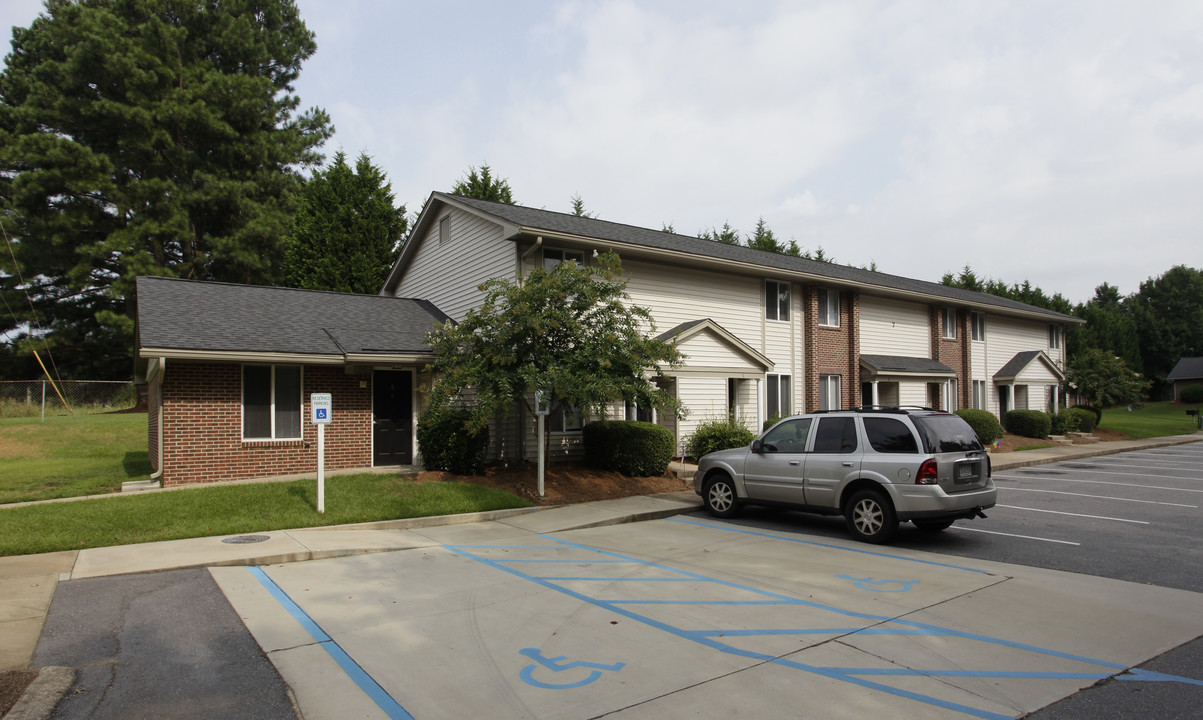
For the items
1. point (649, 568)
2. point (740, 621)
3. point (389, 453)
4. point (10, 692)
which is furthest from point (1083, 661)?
point (389, 453)

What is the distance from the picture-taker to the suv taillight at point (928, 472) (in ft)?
29.1

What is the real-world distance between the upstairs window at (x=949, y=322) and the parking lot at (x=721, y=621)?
17.9 meters

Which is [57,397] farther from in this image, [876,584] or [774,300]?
[876,584]

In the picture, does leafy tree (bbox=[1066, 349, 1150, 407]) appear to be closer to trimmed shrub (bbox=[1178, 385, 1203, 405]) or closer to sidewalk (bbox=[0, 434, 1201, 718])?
sidewalk (bbox=[0, 434, 1201, 718])

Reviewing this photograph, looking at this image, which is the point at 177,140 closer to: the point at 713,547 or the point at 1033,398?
the point at 713,547

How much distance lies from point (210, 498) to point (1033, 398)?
31299 mm

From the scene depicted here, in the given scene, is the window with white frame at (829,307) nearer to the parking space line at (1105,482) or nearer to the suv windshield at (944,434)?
the parking space line at (1105,482)

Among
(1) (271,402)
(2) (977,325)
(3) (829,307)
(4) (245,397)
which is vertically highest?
(3) (829,307)

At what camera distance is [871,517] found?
9461 millimetres

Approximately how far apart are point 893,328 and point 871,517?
17338 millimetres

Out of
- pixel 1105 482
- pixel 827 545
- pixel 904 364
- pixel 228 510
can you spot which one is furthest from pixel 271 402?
pixel 904 364

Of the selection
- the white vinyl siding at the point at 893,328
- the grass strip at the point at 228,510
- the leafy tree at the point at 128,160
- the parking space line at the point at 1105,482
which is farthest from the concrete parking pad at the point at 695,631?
the leafy tree at the point at 128,160

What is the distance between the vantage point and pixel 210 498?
11.4 metres

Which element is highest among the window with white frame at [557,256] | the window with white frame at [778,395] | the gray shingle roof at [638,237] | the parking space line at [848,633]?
the gray shingle roof at [638,237]
